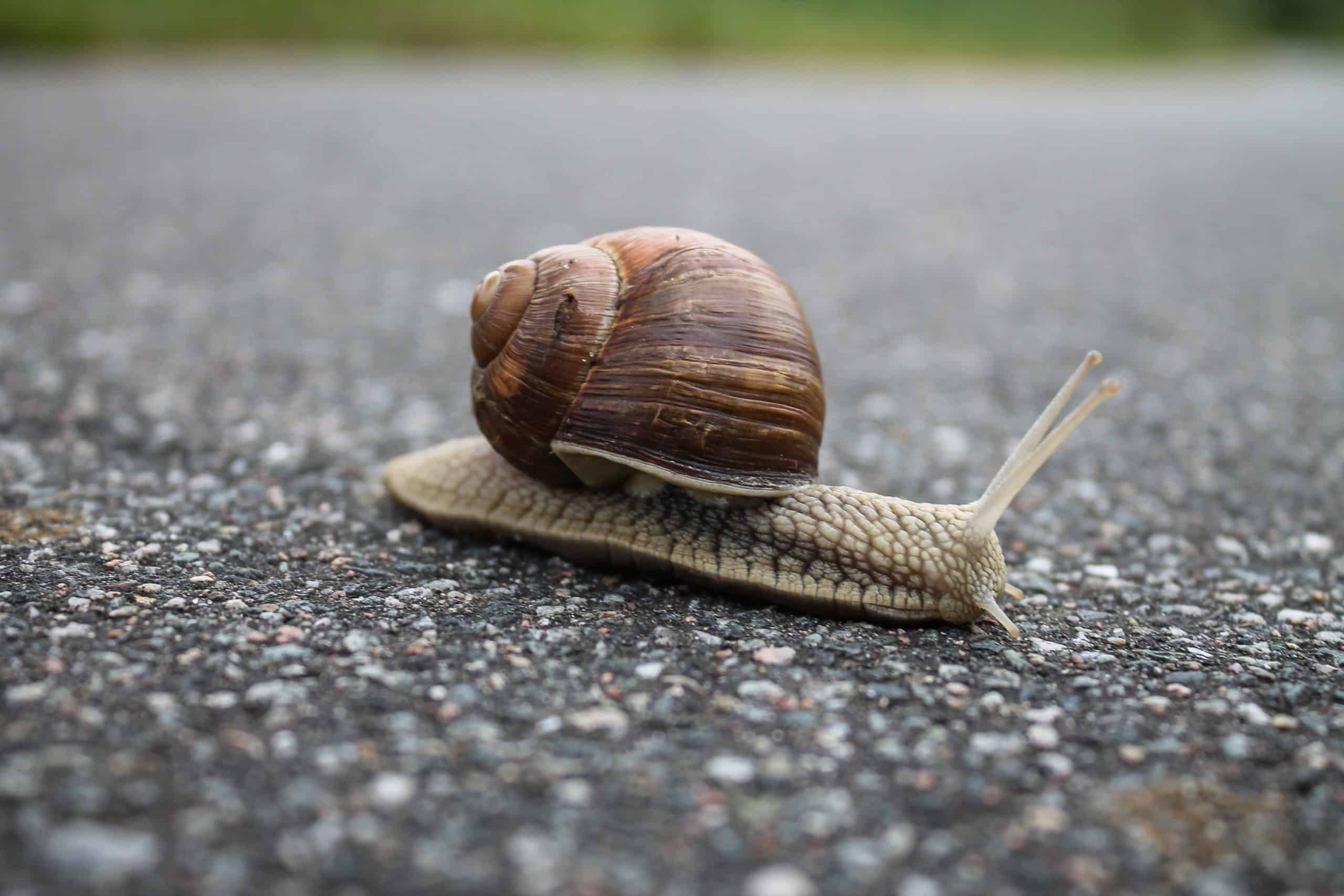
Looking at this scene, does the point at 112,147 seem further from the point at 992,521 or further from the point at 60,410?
the point at 992,521

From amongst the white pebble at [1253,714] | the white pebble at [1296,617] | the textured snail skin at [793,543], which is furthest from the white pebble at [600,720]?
the white pebble at [1296,617]

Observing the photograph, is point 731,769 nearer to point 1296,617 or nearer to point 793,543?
point 793,543

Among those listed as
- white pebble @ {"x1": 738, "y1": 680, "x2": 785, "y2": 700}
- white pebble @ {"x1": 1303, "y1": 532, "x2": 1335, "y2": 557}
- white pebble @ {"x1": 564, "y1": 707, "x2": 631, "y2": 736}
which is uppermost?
white pebble @ {"x1": 1303, "y1": 532, "x2": 1335, "y2": 557}

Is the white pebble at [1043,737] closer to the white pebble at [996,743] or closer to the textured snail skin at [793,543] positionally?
the white pebble at [996,743]

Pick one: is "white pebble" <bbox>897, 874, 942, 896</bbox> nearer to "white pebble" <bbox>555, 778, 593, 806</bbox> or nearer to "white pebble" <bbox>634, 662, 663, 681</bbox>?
"white pebble" <bbox>555, 778, 593, 806</bbox>

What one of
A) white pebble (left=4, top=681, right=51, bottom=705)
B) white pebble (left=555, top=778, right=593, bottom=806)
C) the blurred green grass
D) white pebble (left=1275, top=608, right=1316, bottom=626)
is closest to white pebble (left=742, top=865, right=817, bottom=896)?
white pebble (left=555, top=778, right=593, bottom=806)

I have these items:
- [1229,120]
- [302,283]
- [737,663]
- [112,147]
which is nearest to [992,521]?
[737,663]
